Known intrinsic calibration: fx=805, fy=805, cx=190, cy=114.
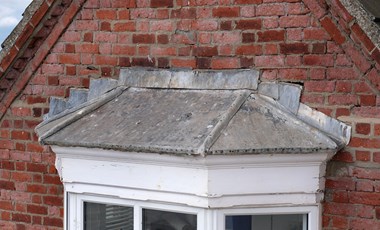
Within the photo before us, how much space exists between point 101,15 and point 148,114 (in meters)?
1.11

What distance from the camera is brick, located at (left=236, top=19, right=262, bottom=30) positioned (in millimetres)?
5793

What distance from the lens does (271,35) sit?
18.9ft

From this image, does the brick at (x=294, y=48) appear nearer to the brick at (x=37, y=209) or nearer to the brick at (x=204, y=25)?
the brick at (x=204, y=25)

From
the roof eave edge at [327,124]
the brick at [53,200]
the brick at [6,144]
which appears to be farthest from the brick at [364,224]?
the brick at [6,144]

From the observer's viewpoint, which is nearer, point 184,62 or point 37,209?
point 184,62

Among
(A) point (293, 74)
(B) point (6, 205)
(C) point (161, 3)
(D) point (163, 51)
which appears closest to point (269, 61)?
(A) point (293, 74)

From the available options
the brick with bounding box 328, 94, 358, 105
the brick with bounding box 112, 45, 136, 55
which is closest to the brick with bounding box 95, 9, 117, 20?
the brick with bounding box 112, 45, 136, 55

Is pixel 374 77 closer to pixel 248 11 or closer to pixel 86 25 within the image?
pixel 248 11

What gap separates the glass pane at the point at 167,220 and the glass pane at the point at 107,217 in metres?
0.14

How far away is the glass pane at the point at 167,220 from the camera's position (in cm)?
552

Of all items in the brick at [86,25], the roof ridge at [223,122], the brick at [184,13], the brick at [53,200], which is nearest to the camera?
the roof ridge at [223,122]

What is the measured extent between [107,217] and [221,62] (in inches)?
56.0

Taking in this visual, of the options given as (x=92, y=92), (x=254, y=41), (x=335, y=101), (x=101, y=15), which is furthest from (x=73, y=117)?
(x=335, y=101)

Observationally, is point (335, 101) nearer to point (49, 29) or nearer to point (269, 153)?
point (269, 153)
